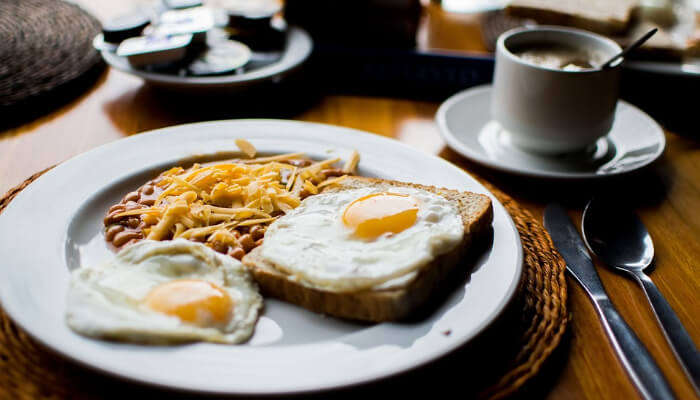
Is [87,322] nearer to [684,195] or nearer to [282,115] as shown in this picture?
[282,115]

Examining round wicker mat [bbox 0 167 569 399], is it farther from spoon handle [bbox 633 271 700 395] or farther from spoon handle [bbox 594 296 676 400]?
spoon handle [bbox 633 271 700 395]

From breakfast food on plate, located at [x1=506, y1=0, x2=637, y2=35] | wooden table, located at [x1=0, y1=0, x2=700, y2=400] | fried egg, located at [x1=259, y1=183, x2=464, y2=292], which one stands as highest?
breakfast food on plate, located at [x1=506, y1=0, x2=637, y2=35]

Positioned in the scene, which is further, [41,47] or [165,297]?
[41,47]

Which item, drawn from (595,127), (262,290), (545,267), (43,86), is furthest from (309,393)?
(43,86)

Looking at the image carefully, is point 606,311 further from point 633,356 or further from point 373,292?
point 373,292

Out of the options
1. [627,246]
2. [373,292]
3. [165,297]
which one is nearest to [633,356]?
[627,246]

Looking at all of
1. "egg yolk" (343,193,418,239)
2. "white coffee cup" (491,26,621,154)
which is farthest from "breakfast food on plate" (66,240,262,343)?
"white coffee cup" (491,26,621,154)
